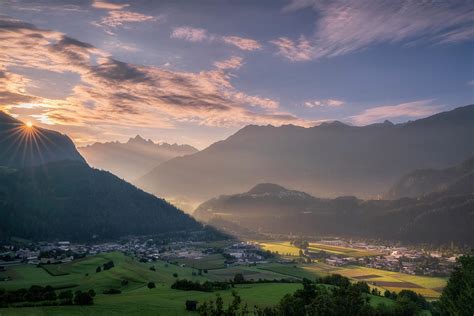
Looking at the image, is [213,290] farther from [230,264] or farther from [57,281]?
[230,264]

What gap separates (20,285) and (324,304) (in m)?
85.2

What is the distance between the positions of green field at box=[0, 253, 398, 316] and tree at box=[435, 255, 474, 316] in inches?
1062

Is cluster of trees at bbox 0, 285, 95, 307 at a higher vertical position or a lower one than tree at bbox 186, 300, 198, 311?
higher

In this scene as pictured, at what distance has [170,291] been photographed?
103000 mm

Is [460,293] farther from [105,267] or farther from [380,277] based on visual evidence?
[380,277]

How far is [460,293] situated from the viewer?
73500 millimetres

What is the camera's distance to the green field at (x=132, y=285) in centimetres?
7588

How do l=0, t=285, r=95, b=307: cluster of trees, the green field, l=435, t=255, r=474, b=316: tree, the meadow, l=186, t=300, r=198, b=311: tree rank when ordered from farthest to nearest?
the meadow, l=186, t=300, r=198, b=311: tree, l=0, t=285, r=95, b=307: cluster of trees, the green field, l=435, t=255, r=474, b=316: tree

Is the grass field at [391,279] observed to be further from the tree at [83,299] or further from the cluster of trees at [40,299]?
the cluster of trees at [40,299]

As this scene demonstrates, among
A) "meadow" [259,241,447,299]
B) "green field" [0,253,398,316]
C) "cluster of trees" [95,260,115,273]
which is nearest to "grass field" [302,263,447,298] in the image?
"meadow" [259,241,447,299]

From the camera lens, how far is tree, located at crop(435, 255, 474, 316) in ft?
230

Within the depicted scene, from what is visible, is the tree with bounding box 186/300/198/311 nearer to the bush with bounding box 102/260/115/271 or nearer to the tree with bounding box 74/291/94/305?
the tree with bounding box 74/291/94/305

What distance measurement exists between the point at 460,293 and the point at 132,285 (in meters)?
84.7

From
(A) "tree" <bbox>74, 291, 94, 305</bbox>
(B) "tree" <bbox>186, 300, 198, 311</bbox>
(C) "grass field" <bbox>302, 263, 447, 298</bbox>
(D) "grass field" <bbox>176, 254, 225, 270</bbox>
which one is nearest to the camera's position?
(A) "tree" <bbox>74, 291, 94, 305</bbox>
